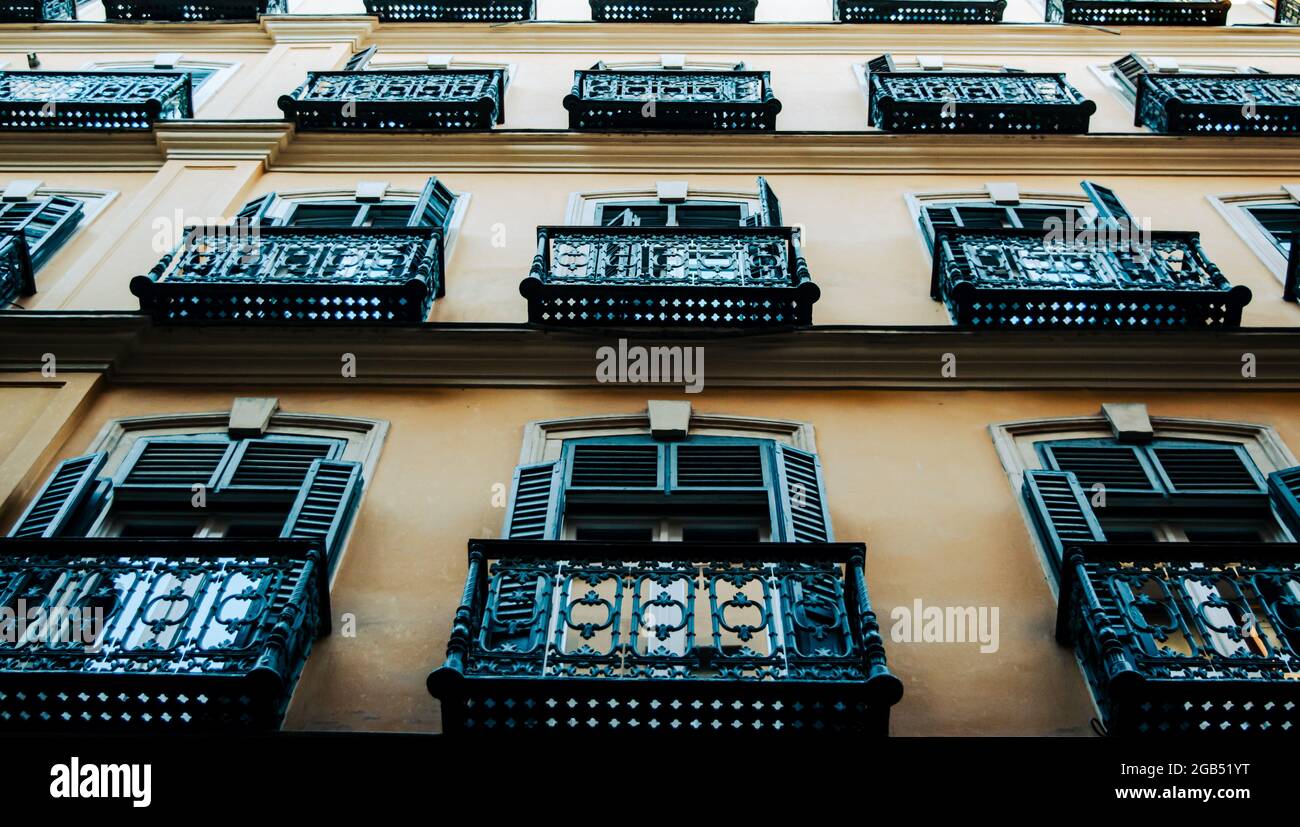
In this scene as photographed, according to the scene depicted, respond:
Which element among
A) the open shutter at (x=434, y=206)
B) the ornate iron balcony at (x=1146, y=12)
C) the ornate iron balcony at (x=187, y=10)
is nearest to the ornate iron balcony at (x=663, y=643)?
the open shutter at (x=434, y=206)

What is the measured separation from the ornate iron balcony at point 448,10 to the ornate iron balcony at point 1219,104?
878 cm

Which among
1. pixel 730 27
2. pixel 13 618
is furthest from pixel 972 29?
pixel 13 618

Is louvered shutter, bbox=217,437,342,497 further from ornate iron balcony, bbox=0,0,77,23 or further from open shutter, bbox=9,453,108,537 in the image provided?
ornate iron balcony, bbox=0,0,77,23

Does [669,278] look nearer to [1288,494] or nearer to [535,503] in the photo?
[535,503]

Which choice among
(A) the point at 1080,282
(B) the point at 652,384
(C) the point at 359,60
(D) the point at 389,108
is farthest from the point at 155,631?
(C) the point at 359,60

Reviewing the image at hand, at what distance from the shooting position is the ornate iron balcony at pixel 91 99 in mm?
13898

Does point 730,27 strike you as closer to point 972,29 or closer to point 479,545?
point 972,29

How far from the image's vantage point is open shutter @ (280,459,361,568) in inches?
319

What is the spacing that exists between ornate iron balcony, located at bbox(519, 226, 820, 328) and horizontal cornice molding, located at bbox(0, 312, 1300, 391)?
0.54 feet

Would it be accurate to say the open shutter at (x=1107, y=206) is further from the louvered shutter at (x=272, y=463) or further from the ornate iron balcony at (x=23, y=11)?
the ornate iron balcony at (x=23, y=11)

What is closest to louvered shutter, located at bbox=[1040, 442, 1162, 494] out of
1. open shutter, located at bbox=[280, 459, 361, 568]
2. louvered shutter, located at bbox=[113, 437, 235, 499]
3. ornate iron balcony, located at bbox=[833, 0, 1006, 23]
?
open shutter, located at bbox=[280, 459, 361, 568]

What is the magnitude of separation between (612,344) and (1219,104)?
810 centimetres

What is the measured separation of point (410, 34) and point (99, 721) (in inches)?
519

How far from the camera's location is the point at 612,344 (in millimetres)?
10062
